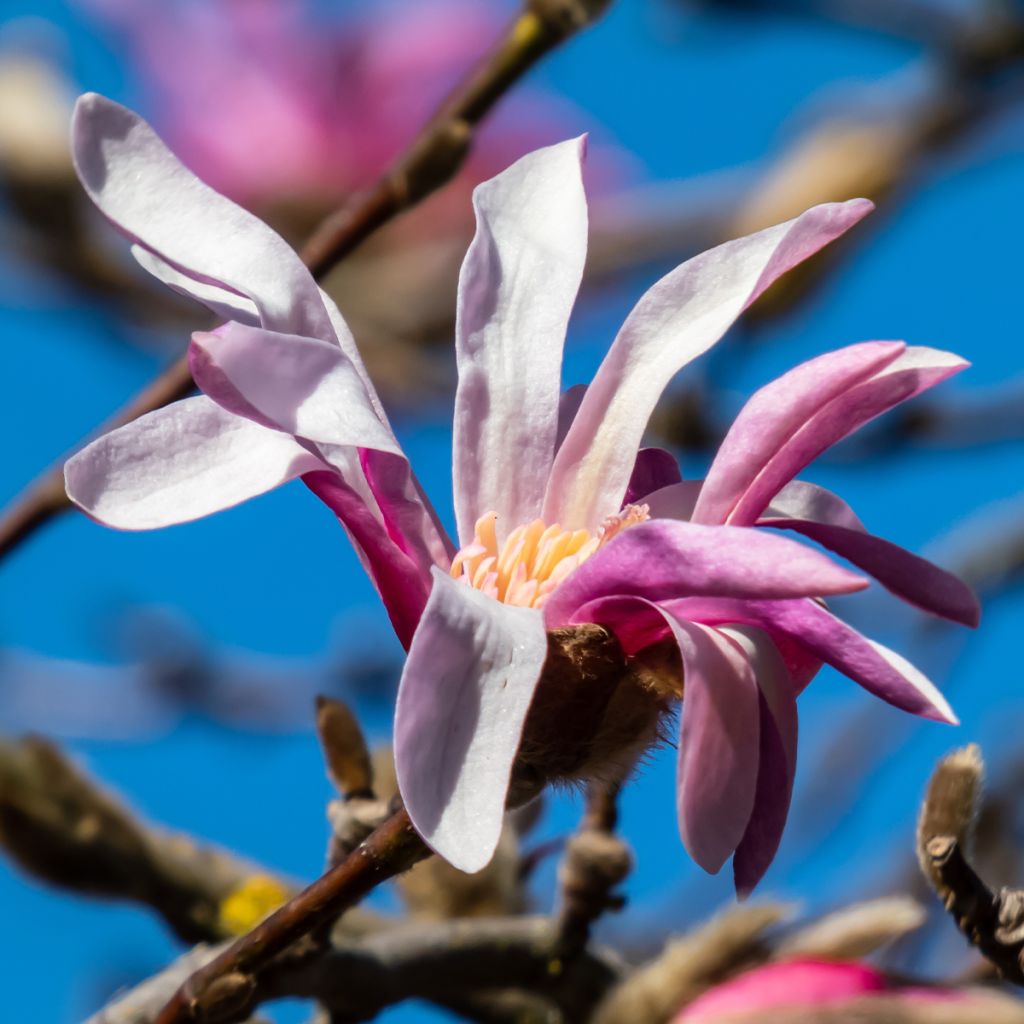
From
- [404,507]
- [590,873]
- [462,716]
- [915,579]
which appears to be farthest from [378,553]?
[590,873]

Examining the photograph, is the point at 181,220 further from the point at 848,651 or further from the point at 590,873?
the point at 590,873

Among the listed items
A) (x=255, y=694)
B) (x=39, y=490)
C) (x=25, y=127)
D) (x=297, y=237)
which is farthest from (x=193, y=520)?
(x=297, y=237)

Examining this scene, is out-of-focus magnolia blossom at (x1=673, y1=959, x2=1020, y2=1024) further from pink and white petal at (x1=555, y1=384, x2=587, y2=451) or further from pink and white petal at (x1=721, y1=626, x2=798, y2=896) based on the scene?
pink and white petal at (x1=555, y1=384, x2=587, y2=451)

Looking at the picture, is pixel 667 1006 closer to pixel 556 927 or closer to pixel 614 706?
pixel 556 927

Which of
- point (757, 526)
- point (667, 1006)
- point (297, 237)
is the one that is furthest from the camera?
point (297, 237)

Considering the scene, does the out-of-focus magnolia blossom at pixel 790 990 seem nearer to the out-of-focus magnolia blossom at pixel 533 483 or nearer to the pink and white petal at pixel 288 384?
the out-of-focus magnolia blossom at pixel 533 483
